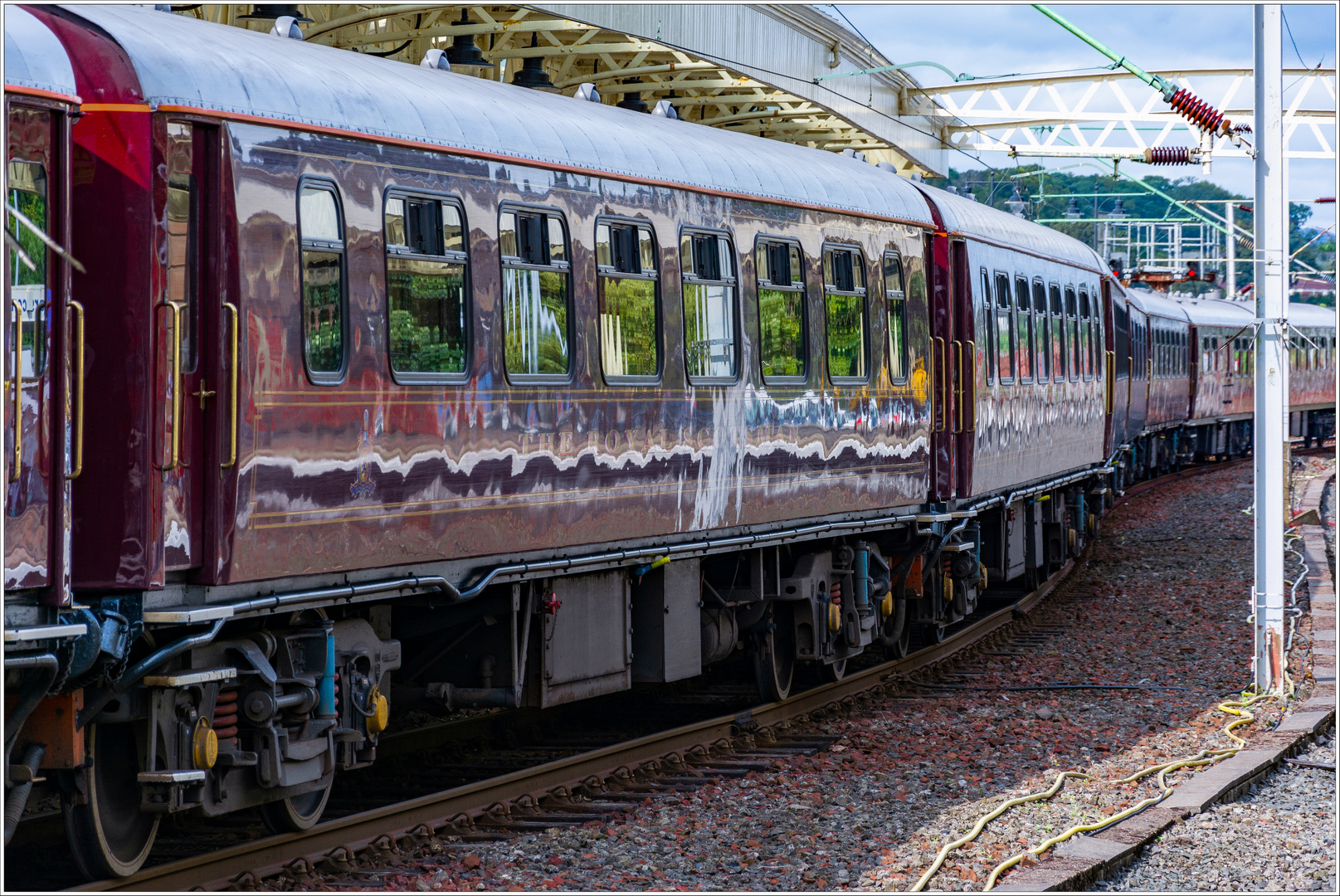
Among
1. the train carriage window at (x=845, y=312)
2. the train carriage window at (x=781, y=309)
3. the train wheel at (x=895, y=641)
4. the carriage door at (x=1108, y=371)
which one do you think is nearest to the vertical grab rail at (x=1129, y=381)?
the carriage door at (x=1108, y=371)

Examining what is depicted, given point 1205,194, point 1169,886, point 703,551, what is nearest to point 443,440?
point 703,551

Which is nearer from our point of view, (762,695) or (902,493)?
(762,695)

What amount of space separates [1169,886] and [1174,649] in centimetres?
768

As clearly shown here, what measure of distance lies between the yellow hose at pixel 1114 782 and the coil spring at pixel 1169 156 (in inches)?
624

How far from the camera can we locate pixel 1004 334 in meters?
15.8

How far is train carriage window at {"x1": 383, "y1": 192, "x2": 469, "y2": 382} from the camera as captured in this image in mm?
7949

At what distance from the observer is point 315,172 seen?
294 inches

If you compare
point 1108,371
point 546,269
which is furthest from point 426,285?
point 1108,371

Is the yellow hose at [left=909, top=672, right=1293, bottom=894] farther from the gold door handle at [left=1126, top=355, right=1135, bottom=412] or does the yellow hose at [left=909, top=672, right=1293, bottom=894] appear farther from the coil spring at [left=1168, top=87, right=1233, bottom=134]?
the gold door handle at [left=1126, top=355, right=1135, bottom=412]

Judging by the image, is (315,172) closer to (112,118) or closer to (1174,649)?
(112,118)

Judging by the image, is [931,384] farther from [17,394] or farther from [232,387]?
[17,394]

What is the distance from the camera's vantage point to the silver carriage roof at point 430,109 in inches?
274

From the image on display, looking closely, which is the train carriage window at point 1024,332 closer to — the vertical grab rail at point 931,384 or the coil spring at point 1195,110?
the coil spring at point 1195,110

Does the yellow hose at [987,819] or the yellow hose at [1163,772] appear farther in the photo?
the yellow hose at [1163,772]
